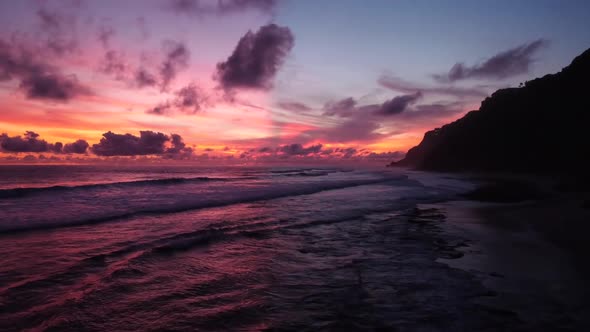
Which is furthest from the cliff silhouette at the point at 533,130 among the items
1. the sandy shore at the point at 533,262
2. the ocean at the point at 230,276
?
the ocean at the point at 230,276

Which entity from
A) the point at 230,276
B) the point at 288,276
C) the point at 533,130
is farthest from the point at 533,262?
the point at 533,130

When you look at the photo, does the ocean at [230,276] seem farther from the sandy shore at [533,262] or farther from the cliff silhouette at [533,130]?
the cliff silhouette at [533,130]

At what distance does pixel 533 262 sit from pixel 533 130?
2497 inches

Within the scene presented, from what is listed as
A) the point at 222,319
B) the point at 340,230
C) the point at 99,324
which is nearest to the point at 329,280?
the point at 222,319

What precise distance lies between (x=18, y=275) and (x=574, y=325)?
1062 centimetres

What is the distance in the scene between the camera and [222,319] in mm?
5043

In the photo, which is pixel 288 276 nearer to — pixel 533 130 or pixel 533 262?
pixel 533 262

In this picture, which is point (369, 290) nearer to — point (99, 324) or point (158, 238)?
point (99, 324)

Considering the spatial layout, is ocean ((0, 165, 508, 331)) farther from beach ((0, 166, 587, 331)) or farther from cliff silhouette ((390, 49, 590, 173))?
cliff silhouette ((390, 49, 590, 173))

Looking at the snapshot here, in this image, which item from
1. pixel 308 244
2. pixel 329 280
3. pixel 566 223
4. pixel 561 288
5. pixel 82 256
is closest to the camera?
pixel 561 288

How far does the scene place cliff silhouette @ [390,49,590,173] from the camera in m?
45.6

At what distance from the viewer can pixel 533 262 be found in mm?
7836

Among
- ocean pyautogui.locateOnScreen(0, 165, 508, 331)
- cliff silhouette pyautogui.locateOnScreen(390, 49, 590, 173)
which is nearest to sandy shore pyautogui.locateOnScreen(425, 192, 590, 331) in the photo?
ocean pyautogui.locateOnScreen(0, 165, 508, 331)

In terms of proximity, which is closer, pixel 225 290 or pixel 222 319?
pixel 222 319
